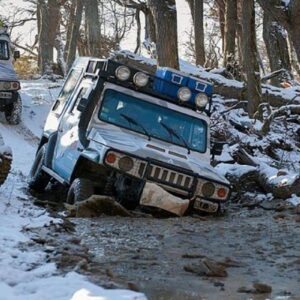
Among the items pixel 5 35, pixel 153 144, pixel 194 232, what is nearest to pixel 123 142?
pixel 153 144

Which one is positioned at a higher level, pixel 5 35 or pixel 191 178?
pixel 5 35

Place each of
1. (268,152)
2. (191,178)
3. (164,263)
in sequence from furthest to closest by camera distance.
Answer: (268,152)
(191,178)
(164,263)

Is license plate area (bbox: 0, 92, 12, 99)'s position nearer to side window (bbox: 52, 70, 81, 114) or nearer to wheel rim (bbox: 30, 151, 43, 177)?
side window (bbox: 52, 70, 81, 114)

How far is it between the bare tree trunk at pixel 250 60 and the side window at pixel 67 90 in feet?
15.5

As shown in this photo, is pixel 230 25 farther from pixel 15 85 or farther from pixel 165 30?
pixel 165 30

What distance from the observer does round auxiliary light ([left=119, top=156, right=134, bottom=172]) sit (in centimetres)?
690

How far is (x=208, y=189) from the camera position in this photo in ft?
23.7

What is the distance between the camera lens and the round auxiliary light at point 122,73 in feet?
26.0

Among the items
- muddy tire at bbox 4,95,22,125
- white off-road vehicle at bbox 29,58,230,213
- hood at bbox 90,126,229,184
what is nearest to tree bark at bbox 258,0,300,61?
white off-road vehicle at bbox 29,58,230,213

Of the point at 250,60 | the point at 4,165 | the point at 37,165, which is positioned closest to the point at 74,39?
the point at 250,60

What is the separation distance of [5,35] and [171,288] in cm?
1300

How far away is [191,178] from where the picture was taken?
7.14 metres

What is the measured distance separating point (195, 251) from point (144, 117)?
2.91 m

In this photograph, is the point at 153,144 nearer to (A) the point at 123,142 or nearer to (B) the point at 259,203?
(A) the point at 123,142
